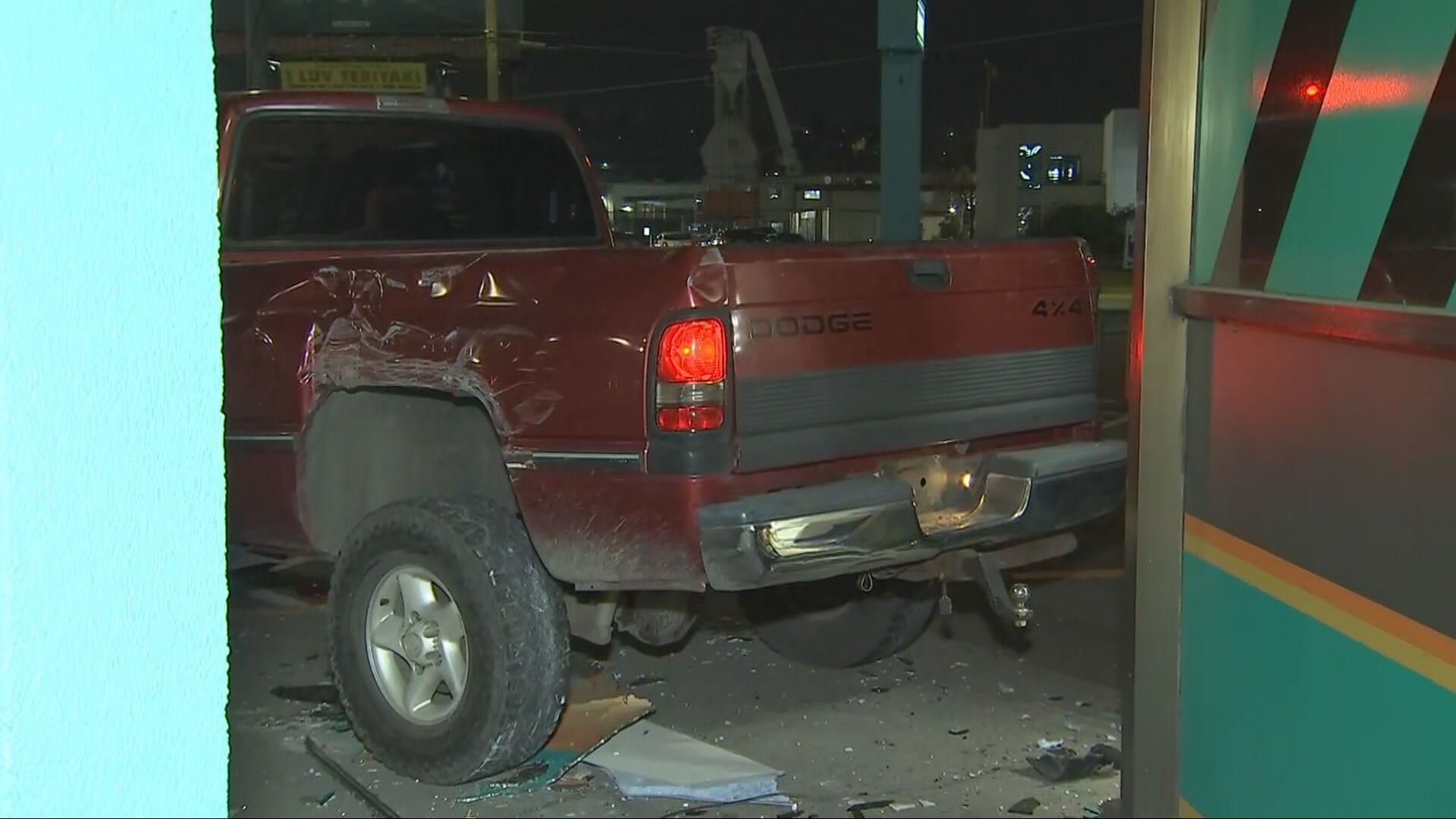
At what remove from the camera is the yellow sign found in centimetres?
2191

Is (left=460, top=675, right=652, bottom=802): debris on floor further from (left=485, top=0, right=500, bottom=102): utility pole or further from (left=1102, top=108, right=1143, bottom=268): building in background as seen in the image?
(left=485, top=0, right=500, bottom=102): utility pole

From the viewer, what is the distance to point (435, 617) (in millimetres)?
4758

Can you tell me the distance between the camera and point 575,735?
5.09 meters

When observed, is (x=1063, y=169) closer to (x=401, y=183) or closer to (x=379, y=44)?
(x=379, y=44)

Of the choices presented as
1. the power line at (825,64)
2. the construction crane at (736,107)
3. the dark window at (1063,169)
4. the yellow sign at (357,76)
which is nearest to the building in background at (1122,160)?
the construction crane at (736,107)

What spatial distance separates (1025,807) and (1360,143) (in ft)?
7.91

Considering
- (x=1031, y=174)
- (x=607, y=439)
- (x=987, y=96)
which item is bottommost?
(x=607, y=439)

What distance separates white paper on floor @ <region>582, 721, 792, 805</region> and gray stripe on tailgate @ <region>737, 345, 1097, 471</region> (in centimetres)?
115

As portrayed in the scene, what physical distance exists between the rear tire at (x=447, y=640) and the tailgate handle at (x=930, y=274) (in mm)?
1474

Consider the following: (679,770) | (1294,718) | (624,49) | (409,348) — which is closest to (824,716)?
(679,770)

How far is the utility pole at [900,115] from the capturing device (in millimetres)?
12656

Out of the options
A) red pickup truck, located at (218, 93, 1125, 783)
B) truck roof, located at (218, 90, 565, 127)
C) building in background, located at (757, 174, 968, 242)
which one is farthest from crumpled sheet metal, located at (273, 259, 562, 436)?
building in background, located at (757, 174, 968, 242)

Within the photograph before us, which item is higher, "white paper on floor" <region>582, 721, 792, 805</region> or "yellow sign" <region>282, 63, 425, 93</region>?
"yellow sign" <region>282, 63, 425, 93</region>

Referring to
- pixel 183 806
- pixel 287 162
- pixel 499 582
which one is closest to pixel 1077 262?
pixel 499 582
